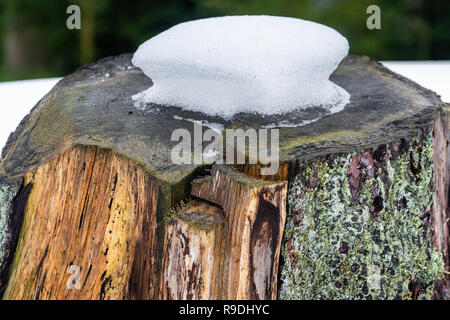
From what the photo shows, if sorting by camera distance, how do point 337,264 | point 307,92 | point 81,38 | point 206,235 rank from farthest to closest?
point 81,38
point 307,92
point 337,264
point 206,235

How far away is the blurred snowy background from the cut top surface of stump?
2.20 meters

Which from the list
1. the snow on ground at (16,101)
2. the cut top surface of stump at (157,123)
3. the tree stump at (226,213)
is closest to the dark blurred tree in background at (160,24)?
the snow on ground at (16,101)

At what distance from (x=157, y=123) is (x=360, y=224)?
40 centimetres

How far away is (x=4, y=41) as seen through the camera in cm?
438

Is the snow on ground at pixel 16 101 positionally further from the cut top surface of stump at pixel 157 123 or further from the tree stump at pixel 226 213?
the tree stump at pixel 226 213

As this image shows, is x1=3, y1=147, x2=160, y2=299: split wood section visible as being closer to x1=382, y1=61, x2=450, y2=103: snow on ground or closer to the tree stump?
the tree stump

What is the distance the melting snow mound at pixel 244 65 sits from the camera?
91 centimetres

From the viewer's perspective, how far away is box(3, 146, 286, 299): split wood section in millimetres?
778

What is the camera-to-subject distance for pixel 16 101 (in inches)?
63.0

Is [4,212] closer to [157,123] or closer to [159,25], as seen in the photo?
[157,123]

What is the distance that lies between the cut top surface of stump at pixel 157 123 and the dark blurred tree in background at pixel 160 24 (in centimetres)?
222

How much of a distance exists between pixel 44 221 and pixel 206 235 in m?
0.32
